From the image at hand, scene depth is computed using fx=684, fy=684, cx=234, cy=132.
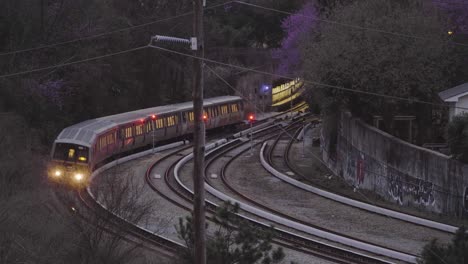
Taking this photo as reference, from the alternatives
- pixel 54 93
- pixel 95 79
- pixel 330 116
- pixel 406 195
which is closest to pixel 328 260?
pixel 406 195

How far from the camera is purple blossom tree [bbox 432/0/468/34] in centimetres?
3381

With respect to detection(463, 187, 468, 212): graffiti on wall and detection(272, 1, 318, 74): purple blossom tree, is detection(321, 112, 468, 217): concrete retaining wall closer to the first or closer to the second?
detection(463, 187, 468, 212): graffiti on wall

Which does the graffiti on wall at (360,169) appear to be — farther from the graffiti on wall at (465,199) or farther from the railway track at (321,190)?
the graffiti on wall at (465,199)

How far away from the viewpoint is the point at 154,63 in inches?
2232

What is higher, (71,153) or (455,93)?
(455,93)

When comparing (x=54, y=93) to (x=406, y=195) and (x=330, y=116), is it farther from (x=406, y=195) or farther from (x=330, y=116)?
(x=406, y=195)

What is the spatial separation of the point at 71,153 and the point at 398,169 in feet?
45.6

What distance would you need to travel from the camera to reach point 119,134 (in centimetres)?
3484

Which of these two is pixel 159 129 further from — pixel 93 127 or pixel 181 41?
pixel 181 41

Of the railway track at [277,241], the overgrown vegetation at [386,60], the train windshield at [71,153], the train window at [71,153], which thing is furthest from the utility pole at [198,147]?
the train window at [71,153]

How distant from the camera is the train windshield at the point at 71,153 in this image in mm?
29609

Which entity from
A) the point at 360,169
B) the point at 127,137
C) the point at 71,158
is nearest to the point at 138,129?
the point at 127,137

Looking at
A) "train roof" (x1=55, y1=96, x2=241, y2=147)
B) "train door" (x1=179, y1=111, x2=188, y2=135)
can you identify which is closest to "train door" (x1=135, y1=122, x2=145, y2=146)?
"train roof" (x1=55, y1=96, x2=241, y2=147)

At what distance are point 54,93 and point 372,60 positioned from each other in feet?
65.2
